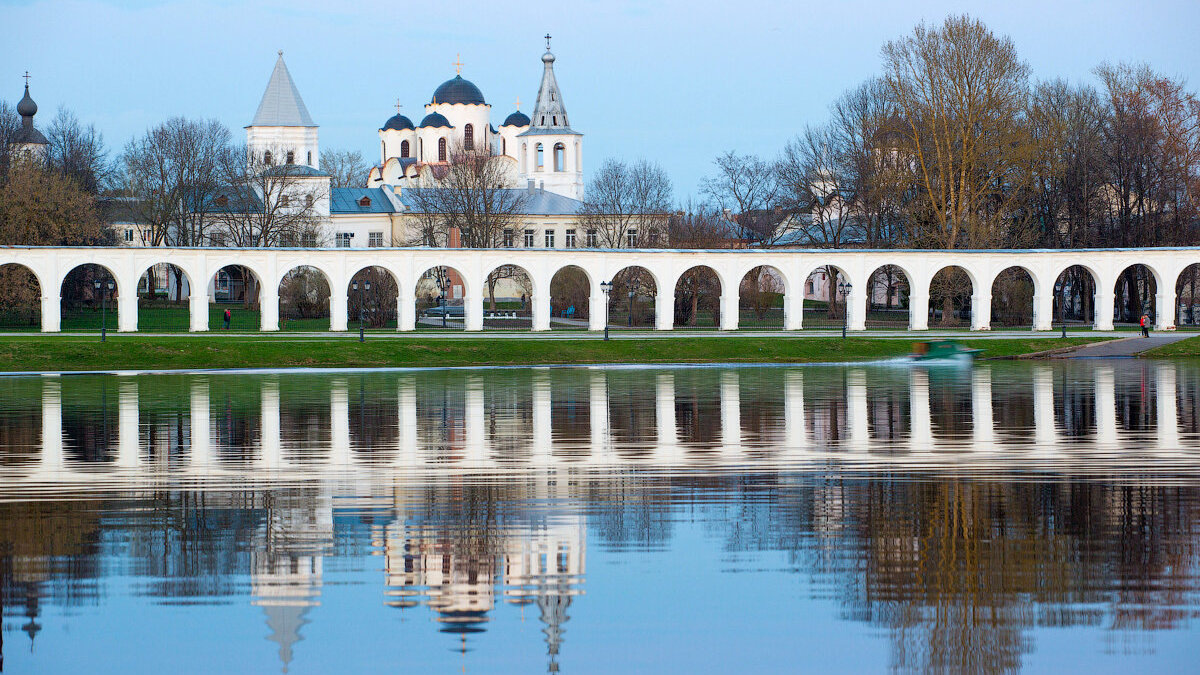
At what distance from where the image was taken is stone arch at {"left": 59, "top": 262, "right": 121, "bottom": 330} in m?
54.4

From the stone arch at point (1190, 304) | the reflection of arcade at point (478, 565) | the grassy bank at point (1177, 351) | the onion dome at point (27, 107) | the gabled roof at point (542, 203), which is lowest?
the reflection of arcade at point (478, 565)

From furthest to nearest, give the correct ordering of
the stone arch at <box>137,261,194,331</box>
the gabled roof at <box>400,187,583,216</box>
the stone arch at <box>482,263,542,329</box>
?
the gabled roof at <box>400,187,583,216</box>, the stone arch at <box>482,263,542,329</box>, the stone arch at <box>137,261,194,331</box>

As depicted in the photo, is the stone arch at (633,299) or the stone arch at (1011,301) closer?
the stone arch at (1011,301)

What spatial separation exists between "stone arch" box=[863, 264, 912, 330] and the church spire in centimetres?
2978

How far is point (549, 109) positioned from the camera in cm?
10050

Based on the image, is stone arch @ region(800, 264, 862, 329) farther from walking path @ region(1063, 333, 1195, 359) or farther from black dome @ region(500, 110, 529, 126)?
black dome @ region(500, 110, 529, 126)

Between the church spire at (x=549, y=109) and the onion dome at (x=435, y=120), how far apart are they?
7578 millimetres

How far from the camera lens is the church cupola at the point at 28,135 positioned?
6914 cm

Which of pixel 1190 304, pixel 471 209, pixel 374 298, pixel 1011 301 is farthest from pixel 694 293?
pixel 1190 304

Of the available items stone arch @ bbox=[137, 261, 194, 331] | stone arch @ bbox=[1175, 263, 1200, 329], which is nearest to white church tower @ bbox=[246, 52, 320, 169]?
stone arch @ bbox=[137, 261, 194, 331]

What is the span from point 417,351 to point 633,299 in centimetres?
2275

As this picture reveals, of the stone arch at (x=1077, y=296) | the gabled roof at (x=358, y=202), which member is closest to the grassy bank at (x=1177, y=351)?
the stone arch at (x=1077, y=296)

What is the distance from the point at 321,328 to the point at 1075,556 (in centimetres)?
4647

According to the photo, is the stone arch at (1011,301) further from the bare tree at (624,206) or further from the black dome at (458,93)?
the black dome at (458,93)
